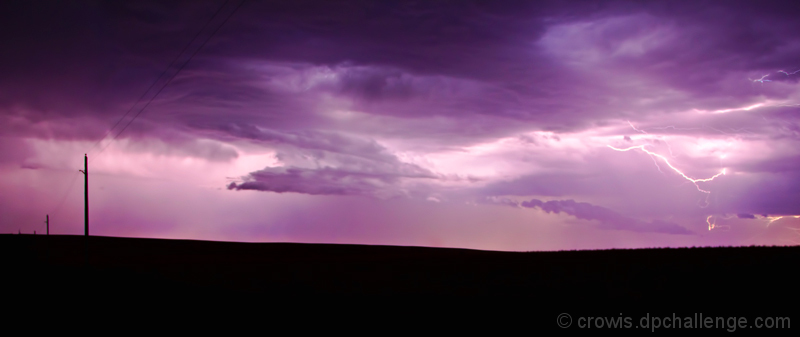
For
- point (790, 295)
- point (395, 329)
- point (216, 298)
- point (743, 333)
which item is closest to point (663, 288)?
point (790, 295)

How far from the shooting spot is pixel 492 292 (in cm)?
2253

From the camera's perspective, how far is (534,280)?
2636 cm

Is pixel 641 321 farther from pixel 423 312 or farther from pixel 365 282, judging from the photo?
pixel 365 282

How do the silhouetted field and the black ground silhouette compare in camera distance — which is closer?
the black ground silhouette

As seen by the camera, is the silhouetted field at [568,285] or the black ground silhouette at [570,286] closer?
the black ground silhouette at [570,286]

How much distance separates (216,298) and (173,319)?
6.02 m

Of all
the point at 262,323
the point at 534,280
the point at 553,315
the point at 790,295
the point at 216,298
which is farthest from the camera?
the point at 534,280

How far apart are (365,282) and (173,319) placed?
45.5 ft

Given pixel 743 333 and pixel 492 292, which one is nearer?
pixel 743 333

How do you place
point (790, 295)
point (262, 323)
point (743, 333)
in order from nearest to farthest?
1. point (743, 333)
2. point (262, 323)
3. point (790, 295)

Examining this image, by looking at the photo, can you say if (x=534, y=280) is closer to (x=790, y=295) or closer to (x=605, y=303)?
(x=605, y=303)

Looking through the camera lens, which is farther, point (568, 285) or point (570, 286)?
point (568, 285)

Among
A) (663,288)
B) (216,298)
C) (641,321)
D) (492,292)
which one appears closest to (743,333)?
(641,321)

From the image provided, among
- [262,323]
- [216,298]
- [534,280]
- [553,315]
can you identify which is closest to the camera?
[262,323]
